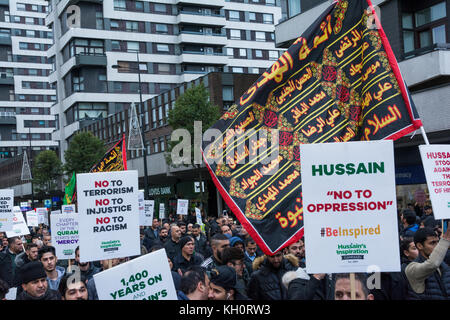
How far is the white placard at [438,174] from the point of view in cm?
571

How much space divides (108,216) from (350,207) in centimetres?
295

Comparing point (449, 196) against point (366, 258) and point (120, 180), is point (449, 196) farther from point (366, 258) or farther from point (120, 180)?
point (120, 180)

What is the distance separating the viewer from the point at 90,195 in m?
6.66

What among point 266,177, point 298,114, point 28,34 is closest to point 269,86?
point 298,114

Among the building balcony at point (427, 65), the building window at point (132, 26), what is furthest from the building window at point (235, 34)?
the building balcony at point (427, 65)

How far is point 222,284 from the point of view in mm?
5879

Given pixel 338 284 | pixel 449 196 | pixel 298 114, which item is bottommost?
pixel 338 284

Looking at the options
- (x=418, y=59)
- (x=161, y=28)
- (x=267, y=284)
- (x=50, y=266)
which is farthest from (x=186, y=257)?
(x=161, y=28)

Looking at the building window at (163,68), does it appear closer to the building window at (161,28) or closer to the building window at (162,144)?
the building window at (161,28)

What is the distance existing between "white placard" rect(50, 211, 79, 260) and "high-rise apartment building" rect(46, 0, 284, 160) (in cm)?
5133

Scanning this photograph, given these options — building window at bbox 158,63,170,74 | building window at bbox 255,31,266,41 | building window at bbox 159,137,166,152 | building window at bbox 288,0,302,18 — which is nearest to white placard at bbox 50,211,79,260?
building window at bbox 288,0,302,18

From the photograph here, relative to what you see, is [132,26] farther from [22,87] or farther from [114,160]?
[114,160]
